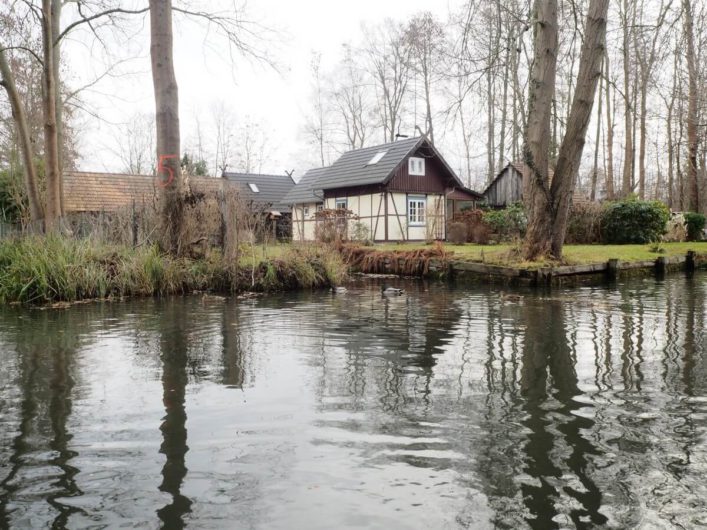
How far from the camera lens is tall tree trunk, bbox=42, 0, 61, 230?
1286cm

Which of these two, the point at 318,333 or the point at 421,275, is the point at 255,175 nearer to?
the point at 421,275

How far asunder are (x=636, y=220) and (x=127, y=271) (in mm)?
17570

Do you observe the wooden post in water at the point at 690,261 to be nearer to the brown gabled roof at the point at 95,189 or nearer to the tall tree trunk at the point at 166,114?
the tall tree trunk at the point at 166,114

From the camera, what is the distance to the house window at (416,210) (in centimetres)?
2671

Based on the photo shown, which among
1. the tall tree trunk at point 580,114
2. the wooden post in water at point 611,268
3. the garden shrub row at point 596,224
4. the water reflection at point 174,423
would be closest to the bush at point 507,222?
the garden shrub row at point 596,224

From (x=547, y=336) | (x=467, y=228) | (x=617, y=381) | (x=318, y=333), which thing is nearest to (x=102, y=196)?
(x=467, y=228)

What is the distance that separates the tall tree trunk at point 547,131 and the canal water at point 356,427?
21.0 ft

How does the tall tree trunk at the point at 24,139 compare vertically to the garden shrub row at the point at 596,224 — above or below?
above

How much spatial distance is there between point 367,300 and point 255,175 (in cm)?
2997

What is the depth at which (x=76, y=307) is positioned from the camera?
980 centimetres

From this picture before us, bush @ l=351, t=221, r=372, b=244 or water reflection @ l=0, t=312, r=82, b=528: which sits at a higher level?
bush @ l=351, t=221, r=372, b=244

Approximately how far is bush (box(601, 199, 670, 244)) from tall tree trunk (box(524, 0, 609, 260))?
346 inches

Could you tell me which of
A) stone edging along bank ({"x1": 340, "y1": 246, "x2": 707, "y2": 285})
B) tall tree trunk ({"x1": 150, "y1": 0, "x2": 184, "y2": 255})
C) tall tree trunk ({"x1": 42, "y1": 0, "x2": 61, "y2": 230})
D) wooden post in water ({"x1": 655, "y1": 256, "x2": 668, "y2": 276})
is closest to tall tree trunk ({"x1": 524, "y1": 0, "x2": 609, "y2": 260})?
stone edging along bank ({"x1": 340, "y1": 246, "x2": 707, "y2": 285})

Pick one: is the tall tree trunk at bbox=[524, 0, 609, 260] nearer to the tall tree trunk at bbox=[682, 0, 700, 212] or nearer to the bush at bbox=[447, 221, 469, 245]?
the tall tree trunk at bbox=[682, 0, 700, 212]
